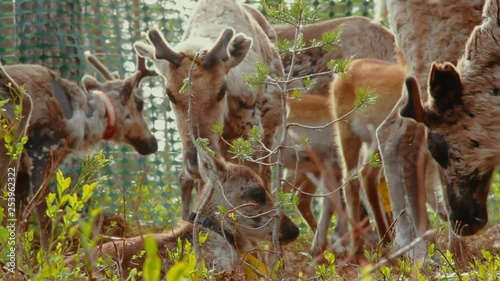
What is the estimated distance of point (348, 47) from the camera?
1045 centimetres

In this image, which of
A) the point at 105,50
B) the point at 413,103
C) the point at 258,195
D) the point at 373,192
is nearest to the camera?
the point at 413,103

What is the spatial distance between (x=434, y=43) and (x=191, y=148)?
183 centimetres

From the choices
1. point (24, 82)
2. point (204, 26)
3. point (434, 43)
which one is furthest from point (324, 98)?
point (434, 43)

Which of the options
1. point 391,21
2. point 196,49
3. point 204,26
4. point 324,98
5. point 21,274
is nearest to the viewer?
point 21,274

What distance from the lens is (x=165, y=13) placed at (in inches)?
465

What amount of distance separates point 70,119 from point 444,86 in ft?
14.3

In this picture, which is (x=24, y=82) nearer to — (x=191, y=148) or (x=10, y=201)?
(x=191, y=148)

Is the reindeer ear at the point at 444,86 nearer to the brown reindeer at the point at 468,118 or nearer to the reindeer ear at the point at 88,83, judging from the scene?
the brown reindeer at the point at 468,118

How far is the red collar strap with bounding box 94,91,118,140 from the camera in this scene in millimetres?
9953

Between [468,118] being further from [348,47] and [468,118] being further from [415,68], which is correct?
[348,47]

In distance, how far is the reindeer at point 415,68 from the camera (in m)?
6.40

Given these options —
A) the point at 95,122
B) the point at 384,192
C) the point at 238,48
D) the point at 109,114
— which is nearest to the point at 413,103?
the point at 238,48

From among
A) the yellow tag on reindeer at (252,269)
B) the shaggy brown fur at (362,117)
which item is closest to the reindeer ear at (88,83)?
the shaggy brown fur at (362,117)

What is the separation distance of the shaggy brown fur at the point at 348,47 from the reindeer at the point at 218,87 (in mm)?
1667
